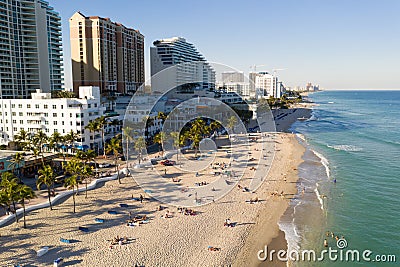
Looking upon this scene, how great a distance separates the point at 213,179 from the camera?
1620 inches

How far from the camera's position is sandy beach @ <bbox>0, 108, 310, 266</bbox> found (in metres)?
23.0

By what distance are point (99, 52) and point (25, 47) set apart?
20084 mm

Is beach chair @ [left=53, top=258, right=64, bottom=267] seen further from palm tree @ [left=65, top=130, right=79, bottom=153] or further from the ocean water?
palm tree @ [left=65, top=130, right=79, bottom=153]

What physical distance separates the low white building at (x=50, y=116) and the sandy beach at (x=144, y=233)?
1923 centimetres

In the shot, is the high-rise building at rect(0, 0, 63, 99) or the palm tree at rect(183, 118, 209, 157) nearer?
the palm tree at rect(183, 118, 209, 157)

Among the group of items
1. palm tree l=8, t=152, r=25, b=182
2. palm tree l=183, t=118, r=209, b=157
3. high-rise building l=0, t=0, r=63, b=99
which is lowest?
palm tree l=8, t=152, r=25, b=182

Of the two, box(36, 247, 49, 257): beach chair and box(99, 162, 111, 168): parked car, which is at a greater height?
box(99, 162, 111, 168): parked car

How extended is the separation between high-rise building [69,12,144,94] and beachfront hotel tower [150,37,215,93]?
53.4 feet

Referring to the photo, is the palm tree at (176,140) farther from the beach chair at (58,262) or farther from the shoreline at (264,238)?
the beach chair at (58,262)

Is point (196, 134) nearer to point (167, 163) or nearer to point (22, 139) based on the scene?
point (167, 163)

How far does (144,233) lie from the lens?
1048 inches

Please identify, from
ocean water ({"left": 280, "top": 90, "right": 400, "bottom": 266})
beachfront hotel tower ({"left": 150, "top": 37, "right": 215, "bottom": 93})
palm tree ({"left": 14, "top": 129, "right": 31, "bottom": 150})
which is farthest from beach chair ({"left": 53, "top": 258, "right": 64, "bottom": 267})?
beachfront hotel tower ({"left": 150, "top": 37, "right": 215, "bottom": 93})

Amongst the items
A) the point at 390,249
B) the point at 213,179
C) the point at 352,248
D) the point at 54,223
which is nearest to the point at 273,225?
the point at 352,248

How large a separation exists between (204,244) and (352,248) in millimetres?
12373
